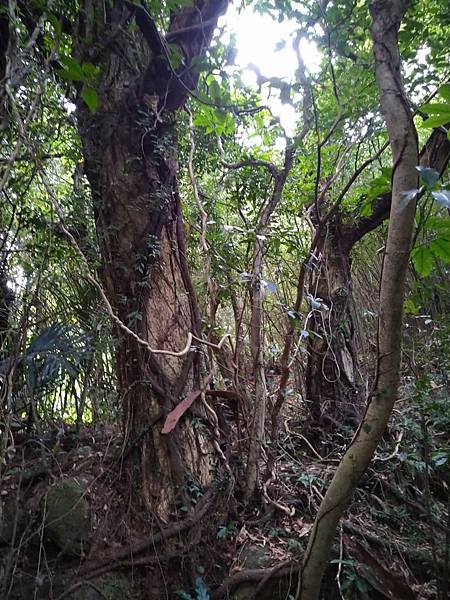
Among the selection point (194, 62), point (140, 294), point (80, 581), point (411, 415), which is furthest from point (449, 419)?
point (194, 62)

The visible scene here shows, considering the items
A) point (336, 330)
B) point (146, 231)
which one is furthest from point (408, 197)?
point (336, 330)

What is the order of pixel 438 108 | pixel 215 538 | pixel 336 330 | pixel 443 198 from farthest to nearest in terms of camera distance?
pixel 336 330
pixel 215 538
pixel 438 108
pixel 443 198

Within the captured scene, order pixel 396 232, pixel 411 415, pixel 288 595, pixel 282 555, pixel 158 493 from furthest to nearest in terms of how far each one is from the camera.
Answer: pixel 411 415 → pixel 158 493 → pixel 282 555 → pixel 288 595 → pixel 396 232

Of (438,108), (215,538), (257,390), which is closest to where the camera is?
(438,108)

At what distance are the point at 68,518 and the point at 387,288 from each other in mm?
1872

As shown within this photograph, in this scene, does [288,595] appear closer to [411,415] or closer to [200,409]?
[200,409]

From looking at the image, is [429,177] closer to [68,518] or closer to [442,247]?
[442,247]

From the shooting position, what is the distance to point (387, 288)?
48.0 inches

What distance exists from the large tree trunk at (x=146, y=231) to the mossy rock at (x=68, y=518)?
29 centimetres

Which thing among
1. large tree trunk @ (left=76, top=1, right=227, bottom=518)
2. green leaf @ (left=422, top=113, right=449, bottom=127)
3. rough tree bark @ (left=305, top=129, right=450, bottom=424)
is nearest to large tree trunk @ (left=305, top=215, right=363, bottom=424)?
rough tree bark @ (left=305, top=129, right=450, bottom=424)

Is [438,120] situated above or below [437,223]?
above

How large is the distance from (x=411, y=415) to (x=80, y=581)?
80.5 inches

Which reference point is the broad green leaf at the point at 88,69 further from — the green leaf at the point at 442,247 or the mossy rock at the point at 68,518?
the mossy rock at the point at 68,518

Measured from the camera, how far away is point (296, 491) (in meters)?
2.29
